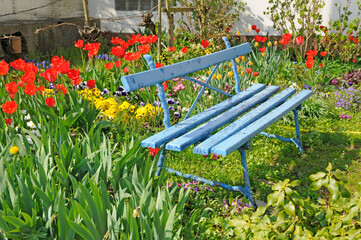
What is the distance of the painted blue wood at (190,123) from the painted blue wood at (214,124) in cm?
5

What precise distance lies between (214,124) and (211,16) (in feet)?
16.3

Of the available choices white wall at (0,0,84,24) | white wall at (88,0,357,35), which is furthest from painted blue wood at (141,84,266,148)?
white wall at (0,0,84,24)

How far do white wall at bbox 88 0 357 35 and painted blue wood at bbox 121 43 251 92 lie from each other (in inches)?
125

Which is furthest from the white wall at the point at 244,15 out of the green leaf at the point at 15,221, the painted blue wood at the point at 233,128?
the green leaf at the point at 15,221

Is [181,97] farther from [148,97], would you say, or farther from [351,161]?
[351,161]

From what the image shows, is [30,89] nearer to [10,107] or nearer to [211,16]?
[10,107]

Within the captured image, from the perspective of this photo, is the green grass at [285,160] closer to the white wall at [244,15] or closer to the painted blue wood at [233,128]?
the painted blue wood at [233,128]

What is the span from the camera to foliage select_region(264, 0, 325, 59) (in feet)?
21.5

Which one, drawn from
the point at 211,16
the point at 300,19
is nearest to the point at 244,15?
the point at 211,16

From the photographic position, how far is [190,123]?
311cm

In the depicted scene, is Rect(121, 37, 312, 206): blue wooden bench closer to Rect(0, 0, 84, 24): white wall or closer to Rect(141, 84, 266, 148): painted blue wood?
Rect(141, 84, 266, 148): painted blue wood

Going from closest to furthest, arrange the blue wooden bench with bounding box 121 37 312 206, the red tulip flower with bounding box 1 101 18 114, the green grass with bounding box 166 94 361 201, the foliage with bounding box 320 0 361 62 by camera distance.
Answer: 1. the blue wooden bench with bounding box 121 37 312 206
2. the red tulip flower with bounding box 1 101 18 114
3. the green grass with bounding box 166 94 361 201
4. the foliage with bounding box 320 0 361 62

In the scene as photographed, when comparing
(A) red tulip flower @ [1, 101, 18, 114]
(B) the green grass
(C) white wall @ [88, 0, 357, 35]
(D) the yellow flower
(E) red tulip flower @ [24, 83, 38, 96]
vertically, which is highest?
(C) white wall @ [88, 0, 357, 35]

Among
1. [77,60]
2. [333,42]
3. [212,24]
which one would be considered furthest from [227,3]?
[77,60]
